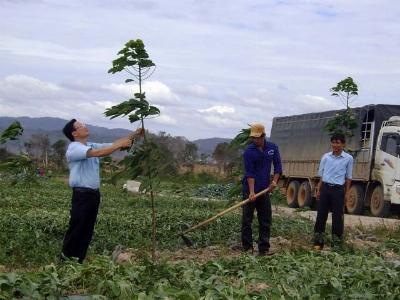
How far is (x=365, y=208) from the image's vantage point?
20344 mm

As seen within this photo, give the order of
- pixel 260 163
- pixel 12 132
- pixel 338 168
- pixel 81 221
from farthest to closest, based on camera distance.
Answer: pixel 338 168, pixel 260 163, pixel 81 221, pixel 12 132

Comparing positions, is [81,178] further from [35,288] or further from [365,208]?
[365,208]

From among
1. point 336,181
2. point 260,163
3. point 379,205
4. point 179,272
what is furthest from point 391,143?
point 179,272

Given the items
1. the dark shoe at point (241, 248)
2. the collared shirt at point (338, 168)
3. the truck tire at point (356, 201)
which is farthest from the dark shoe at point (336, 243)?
the truck tire at point (356, 201)

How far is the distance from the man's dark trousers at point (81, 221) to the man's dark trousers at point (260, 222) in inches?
106

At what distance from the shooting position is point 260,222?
9.24 m

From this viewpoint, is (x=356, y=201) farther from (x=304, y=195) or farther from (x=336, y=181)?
(x=336, y=181)

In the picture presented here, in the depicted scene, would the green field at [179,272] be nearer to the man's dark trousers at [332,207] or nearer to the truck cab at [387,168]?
the man's dark trousers at [332,207]

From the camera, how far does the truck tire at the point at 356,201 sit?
65.8ft

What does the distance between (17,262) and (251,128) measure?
342cm

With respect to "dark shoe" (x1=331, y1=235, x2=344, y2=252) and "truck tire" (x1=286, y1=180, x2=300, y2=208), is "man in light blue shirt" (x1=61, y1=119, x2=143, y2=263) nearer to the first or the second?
"dark shoe" (x1=331, y1=235, x2=344, y2=252)

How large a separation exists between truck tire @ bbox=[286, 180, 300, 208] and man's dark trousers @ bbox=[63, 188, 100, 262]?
56.3 feet

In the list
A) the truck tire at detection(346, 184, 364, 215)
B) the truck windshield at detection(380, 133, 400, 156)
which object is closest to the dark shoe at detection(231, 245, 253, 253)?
the truck windshield at detection(380, 133, 400, 156)

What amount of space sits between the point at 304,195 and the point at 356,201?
3.30 m
